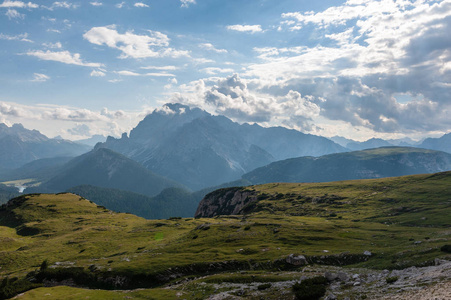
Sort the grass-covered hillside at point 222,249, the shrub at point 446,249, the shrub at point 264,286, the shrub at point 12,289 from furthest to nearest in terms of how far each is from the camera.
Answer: the grass-covered hillside at point 222,249 < the shrub at point 12,289 < the shrub at point 446,249 < the shrub at point 264,286

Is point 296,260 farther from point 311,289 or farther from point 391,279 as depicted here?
point 391,279

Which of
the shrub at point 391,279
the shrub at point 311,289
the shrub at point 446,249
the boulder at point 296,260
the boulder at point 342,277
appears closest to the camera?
the shrub at point 311,289

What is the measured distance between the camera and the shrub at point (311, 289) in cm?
3316

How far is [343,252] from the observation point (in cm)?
5681

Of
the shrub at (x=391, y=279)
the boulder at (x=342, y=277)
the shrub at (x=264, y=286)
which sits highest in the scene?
the shrub at (x=391, y=279)

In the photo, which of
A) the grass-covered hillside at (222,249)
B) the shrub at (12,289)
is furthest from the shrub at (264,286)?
the shrub at (12,289)

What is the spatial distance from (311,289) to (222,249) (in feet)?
122

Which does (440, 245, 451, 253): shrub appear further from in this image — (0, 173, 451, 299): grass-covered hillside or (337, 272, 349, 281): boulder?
(337, 272, 349, 281): boulder

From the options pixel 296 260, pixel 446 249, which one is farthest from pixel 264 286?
pixel 446 249

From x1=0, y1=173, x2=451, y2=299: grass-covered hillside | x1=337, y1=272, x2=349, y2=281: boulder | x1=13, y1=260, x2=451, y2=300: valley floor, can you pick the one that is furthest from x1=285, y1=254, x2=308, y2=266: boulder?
x1=337, y1=272, x2=349, y2=281: boulder

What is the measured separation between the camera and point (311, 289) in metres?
34.4

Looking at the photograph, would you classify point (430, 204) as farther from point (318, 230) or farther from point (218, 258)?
point (218, 258)

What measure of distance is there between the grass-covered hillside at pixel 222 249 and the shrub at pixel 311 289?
6.39ft

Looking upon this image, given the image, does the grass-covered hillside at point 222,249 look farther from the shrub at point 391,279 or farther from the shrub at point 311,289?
the shrub at point 391,279
